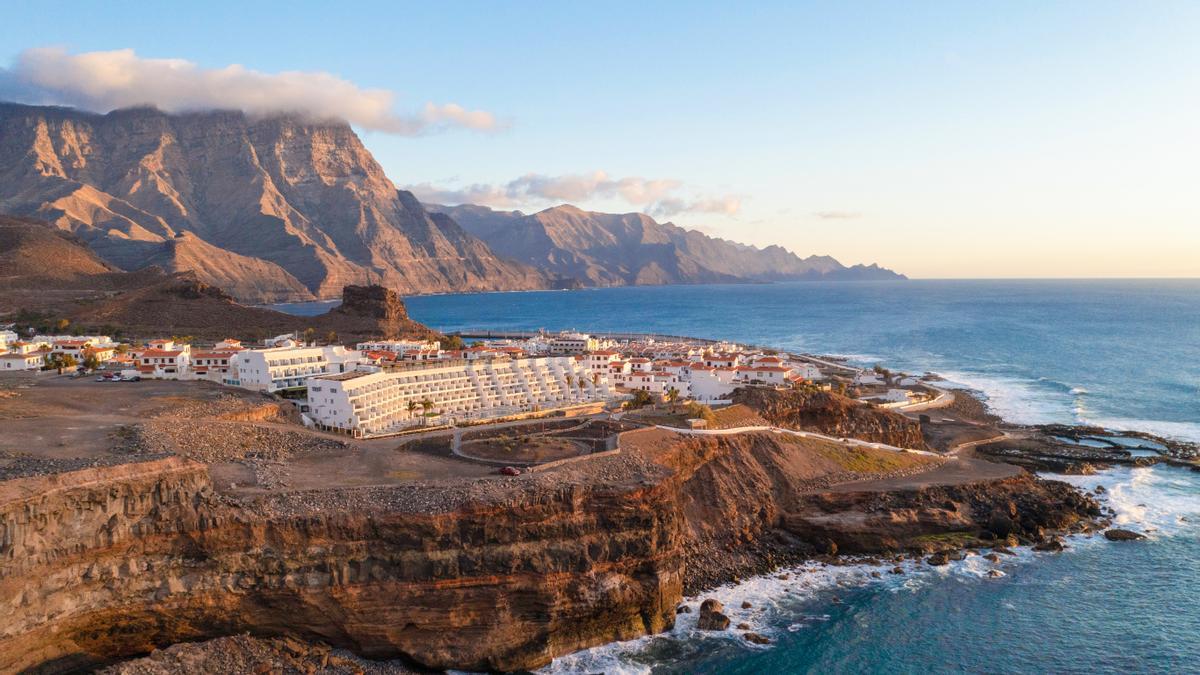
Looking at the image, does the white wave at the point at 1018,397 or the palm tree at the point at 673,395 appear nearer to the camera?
the palm tree at the point at 673,395

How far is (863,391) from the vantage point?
3455 inches

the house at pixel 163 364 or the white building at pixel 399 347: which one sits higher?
the house at pixel 163 364

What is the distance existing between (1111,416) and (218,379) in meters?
90.0

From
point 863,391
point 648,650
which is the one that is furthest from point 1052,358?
point 648,650

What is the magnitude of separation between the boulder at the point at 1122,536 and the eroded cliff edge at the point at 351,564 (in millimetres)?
25938

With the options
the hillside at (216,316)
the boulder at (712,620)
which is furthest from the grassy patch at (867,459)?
the hillside at (216,316)

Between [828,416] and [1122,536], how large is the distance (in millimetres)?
21309

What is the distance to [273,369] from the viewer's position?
209ft

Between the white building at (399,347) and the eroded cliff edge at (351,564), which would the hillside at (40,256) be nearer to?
the white building at (399,347)

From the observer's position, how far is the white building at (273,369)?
2493 inches

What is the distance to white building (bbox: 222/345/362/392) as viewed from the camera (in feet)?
208

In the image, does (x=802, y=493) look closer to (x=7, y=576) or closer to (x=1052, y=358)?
(x=7, y=576)

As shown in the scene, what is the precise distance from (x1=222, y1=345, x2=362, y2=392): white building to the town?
0.09 m

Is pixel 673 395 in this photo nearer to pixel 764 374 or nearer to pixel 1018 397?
pixel 764 374
